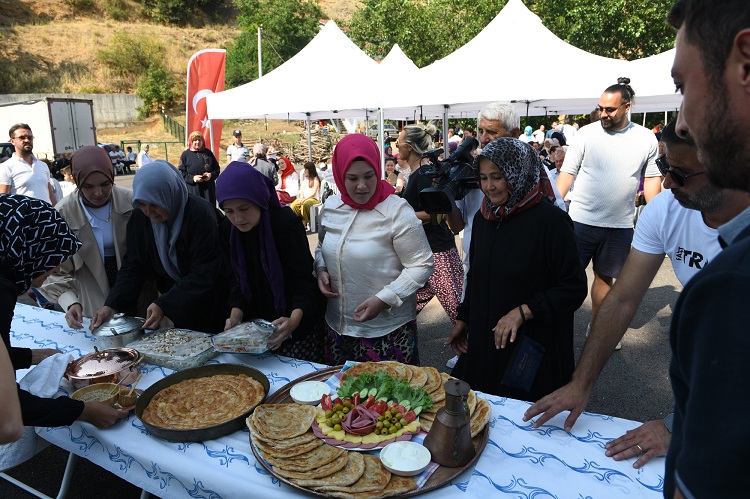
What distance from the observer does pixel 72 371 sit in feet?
6.57

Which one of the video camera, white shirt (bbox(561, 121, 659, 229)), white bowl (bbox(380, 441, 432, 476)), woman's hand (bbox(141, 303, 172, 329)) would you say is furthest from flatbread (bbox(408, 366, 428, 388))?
white shirt (bbox(561, 121, 659, 229))

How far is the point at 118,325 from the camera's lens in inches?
93.0

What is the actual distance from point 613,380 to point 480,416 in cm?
249

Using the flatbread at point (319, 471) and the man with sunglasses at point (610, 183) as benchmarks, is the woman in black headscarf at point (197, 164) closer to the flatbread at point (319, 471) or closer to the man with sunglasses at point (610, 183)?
the man with sunglasses at point (610, 183)

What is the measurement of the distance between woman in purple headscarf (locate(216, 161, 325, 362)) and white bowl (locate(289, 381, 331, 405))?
43 centimetres

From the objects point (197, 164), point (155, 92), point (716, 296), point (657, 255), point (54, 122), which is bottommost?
point (657, 255)

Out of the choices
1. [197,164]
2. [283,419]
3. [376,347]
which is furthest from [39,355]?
[197,164]

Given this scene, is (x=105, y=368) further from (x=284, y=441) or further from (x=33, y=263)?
(x=284, y=441)

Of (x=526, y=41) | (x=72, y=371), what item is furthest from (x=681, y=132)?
(x=526, y=41)

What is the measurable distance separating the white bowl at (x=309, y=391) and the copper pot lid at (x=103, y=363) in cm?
78

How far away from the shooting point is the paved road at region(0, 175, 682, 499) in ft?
8.57

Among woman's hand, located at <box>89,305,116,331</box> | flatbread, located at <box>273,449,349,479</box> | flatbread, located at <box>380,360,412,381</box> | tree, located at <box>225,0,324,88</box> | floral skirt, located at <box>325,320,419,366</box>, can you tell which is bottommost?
floral skirt, located at <box>325,320,419,366</box>

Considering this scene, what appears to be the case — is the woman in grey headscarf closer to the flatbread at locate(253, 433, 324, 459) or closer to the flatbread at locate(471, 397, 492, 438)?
the flatbread at locate(253, 433, 324, 459)

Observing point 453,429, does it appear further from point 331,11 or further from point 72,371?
point 331,11
